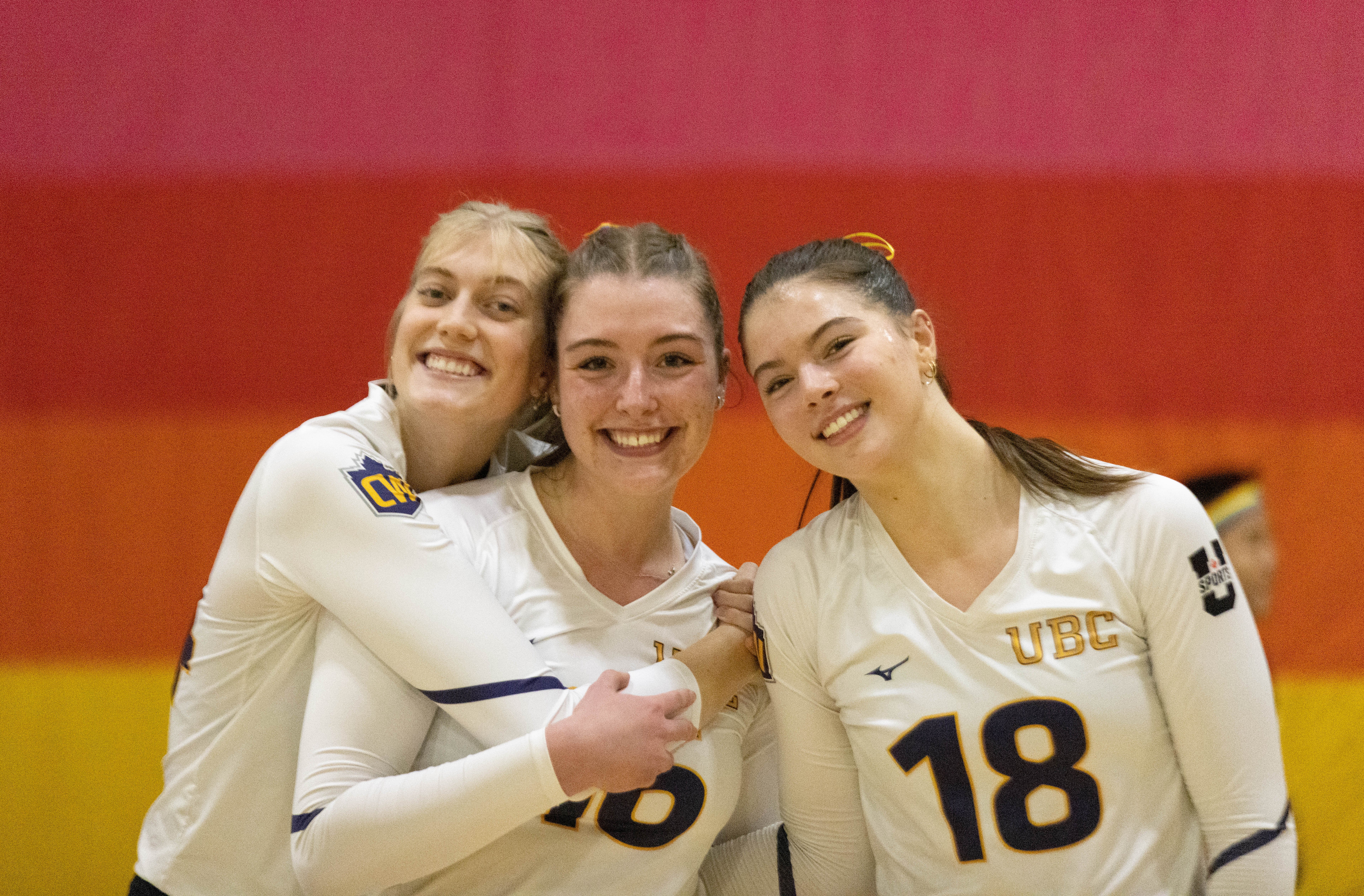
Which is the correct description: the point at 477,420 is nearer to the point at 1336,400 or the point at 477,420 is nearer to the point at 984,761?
the point at 984,761

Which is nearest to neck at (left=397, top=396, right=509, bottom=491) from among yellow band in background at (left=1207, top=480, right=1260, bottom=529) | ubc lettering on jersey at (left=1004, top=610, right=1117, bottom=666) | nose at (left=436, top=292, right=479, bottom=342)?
nose at (left=436, top=292, right=479, bottom=342)

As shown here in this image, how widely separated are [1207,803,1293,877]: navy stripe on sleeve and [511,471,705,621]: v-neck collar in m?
0.78

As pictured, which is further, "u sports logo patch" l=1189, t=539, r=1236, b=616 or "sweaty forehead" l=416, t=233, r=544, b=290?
"sweaty forehead" l=416, t=233, r=544, b=290

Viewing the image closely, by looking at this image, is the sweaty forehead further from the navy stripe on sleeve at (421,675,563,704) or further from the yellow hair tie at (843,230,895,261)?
the navy stripe on sleeve at (421,675,563,704)

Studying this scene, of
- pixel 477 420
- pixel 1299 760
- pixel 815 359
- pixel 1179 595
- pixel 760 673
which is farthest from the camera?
pixel 1299 760

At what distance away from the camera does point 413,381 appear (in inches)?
59.6

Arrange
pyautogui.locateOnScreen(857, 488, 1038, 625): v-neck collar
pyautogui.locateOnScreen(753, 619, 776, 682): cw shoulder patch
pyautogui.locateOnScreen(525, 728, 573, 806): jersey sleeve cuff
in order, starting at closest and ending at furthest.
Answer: pyautogui.locateOnScreen(525, 728, 573, 806): jersey sleeve cuff, pyautogui.locateOnScreen(857, 488, 1038, 625): v-neck collar, pyautogui.locateOnScreen(753, 619, 776, 682): cw shoulder patch

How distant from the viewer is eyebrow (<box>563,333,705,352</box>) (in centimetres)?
142

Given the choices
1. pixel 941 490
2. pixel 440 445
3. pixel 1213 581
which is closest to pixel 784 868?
pixel 941 490

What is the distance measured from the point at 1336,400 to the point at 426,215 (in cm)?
224

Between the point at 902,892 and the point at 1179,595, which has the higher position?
the point at 1179,595

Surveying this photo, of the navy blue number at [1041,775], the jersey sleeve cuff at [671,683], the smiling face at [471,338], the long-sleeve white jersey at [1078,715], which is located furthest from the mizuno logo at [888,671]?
the smiling face at [471,338]

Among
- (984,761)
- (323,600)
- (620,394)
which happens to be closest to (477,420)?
(620,394)

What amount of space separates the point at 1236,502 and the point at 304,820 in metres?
2.14
